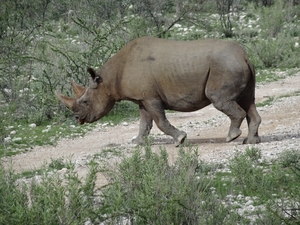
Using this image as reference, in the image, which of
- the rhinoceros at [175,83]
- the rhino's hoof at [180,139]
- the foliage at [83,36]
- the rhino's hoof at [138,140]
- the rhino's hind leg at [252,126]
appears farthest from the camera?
the foliage at [83,36]

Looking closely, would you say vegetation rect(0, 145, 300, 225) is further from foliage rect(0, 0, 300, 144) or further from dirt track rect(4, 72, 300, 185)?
foliage rect(0, 0, 300, 144)

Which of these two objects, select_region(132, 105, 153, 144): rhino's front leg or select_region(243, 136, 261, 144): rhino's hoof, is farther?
select_region(132, 105, 153, 144): rhino's front leg

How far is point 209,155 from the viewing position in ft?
36.3

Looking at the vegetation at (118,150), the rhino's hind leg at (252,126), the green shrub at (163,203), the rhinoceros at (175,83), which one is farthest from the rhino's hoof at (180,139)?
the green shrub at (163,203)

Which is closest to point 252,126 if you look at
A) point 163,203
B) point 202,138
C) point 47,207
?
point 202,138

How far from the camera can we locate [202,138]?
513 inches

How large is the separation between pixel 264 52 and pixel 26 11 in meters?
7.47

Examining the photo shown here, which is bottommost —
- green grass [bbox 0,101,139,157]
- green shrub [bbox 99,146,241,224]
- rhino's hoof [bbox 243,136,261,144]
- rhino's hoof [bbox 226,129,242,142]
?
green grass [bbox 0,101,139,157]

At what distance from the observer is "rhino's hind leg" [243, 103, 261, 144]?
11.8 metres

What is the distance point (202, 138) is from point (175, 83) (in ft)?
4.97

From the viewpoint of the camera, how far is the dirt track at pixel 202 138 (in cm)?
1126

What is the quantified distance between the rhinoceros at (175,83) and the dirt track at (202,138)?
48 centimetres

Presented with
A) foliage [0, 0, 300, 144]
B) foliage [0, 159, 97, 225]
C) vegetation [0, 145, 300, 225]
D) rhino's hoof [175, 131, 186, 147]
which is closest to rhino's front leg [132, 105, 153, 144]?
rhino's hoof [175, 131, 186, 147]

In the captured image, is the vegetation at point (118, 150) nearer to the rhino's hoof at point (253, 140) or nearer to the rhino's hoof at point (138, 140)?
the rhino's hoof at point (138, 140)
